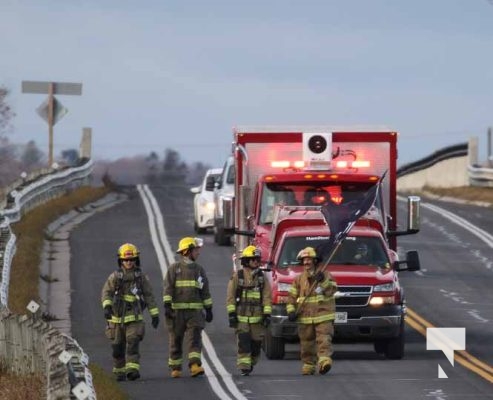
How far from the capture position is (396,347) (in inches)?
981

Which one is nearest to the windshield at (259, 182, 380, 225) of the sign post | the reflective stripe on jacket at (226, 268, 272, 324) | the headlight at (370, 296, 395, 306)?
the headlight at (370, 296, 395, 306)

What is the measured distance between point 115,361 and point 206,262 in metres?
14.7

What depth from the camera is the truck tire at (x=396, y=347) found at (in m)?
24.8

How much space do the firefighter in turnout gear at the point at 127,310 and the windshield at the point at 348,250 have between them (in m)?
3.55

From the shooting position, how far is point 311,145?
→ 92.2 feet

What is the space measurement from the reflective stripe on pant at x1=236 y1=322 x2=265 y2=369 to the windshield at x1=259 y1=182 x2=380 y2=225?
4674mm

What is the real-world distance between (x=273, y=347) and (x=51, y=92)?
86.6ft

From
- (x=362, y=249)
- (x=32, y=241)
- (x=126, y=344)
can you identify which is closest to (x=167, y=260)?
(x=32, y=241)

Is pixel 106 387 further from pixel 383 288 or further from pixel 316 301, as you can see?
pixel 383 288

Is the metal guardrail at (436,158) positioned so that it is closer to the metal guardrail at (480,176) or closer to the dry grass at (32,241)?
the metal guardrail at (480,176)

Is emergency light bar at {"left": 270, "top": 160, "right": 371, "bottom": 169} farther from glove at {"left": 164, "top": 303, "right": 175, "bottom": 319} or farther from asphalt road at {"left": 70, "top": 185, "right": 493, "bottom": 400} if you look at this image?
glove at {"left": 164, "top": 303, "right": 175, "bottom": 319}

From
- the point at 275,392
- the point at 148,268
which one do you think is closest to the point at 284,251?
the point at 275,392

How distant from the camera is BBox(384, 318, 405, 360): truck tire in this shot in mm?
24812

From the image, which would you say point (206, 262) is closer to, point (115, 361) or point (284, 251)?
point (284, 251)
